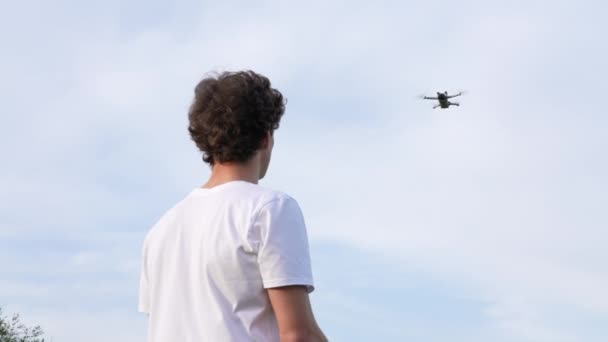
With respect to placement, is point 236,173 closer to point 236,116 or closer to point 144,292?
point 236,116

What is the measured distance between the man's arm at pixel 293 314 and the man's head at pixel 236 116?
2.38 ft

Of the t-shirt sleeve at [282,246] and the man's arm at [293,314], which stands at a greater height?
the t-shirt sleeve at [282,246]

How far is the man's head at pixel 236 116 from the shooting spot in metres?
4.58

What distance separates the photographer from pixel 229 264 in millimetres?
4375

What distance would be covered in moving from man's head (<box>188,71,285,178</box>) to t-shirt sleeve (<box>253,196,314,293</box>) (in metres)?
0.39

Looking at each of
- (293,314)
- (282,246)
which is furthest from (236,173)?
(293,314)

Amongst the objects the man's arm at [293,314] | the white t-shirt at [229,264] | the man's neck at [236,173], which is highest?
the man's neck at [236,173]

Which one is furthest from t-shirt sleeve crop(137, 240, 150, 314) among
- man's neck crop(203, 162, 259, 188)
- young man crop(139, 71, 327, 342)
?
man's neck crop(203, 162, 259, 188)

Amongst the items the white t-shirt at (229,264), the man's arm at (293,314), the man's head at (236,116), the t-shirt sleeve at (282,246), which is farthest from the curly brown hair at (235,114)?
the man's arm at (293,314)

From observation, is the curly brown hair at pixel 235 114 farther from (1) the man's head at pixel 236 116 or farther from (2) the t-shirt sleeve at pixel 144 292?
(2) the t-shirt sleeve at pixel 144 292

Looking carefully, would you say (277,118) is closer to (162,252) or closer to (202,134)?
(202,134)

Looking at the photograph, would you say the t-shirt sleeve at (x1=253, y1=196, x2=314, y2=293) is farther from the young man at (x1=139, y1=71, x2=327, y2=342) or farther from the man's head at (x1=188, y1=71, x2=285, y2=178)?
the man's head at (x1=188, y1=71, x2=285, y2=178)

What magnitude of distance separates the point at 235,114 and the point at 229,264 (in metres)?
0.68

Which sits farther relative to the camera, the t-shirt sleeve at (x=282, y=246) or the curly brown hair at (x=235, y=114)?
the curly brown hair at (x=235, y=114)
